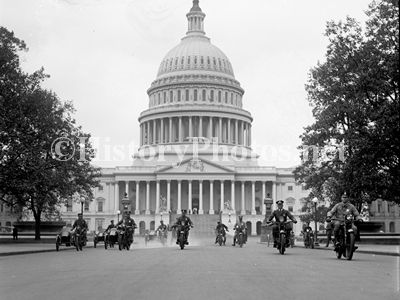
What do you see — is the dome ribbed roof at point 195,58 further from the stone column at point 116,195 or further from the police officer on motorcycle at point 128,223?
the police officer on motorcycle at point 128,223

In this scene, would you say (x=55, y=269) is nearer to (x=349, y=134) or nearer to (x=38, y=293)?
(x=38, y=293)

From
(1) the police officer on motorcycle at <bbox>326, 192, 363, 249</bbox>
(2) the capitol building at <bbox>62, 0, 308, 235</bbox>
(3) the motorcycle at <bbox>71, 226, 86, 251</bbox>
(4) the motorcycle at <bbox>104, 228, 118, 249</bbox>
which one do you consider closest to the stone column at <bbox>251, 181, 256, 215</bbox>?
(2) the capitol building at <bbox>62, 0, 308, 235</bbox>

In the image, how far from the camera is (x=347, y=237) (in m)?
24.5

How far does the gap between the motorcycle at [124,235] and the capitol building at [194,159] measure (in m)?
78.8

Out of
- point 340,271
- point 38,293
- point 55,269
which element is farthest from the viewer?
point 55,269

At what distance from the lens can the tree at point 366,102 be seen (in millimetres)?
38844

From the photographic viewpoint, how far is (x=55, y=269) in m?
20.1

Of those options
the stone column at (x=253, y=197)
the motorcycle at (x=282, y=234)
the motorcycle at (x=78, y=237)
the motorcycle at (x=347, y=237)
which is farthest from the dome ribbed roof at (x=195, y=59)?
the motorcycle at (x=347, y=237)

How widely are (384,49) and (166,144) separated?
10934 cm

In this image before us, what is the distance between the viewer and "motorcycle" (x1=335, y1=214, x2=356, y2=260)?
944 inches

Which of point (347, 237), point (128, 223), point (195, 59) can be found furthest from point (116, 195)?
point (347, 237)

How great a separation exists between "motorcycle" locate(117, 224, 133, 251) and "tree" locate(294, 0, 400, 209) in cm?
1403

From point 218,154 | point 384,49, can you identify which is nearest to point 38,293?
point 384,49

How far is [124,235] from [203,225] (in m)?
75.8
